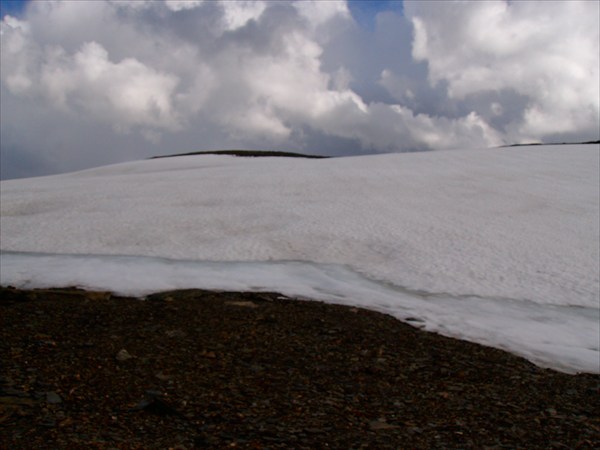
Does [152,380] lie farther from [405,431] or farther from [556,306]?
[556,306]

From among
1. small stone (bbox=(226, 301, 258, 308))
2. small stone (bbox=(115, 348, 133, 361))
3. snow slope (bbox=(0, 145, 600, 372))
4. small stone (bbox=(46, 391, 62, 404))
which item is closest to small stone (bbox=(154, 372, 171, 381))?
small stone (bbox=(115, 348, 133, 361))

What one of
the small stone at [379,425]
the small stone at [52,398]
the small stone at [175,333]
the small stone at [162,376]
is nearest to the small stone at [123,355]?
→ the small stone at [162,376]

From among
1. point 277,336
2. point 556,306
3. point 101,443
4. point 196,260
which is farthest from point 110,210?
point 101,443

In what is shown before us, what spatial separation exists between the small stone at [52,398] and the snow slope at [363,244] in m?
3.73

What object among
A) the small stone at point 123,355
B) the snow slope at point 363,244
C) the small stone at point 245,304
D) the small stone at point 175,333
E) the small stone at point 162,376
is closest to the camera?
the small stone at point 162,376

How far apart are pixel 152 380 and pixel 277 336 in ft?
5.98

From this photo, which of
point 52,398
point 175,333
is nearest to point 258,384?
point 175,333

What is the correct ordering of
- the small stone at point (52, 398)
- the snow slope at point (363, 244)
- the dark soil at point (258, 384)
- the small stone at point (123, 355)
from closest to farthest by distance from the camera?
1. the dark soil at point (258, 384)
2. the small stone at point (52, 398)
3. the small stone at point (123, 355)
4. the snow slope at point (363, 244)

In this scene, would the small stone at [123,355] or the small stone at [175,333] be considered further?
the small stone at [175,333]

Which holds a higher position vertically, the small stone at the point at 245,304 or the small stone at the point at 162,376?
the small stone at the point at 245,304

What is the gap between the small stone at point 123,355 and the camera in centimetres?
544

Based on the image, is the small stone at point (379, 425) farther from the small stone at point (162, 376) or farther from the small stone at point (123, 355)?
the small stone at point (123, 355)

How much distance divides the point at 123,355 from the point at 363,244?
7.38 m

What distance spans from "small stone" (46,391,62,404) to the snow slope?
12.2 feet
